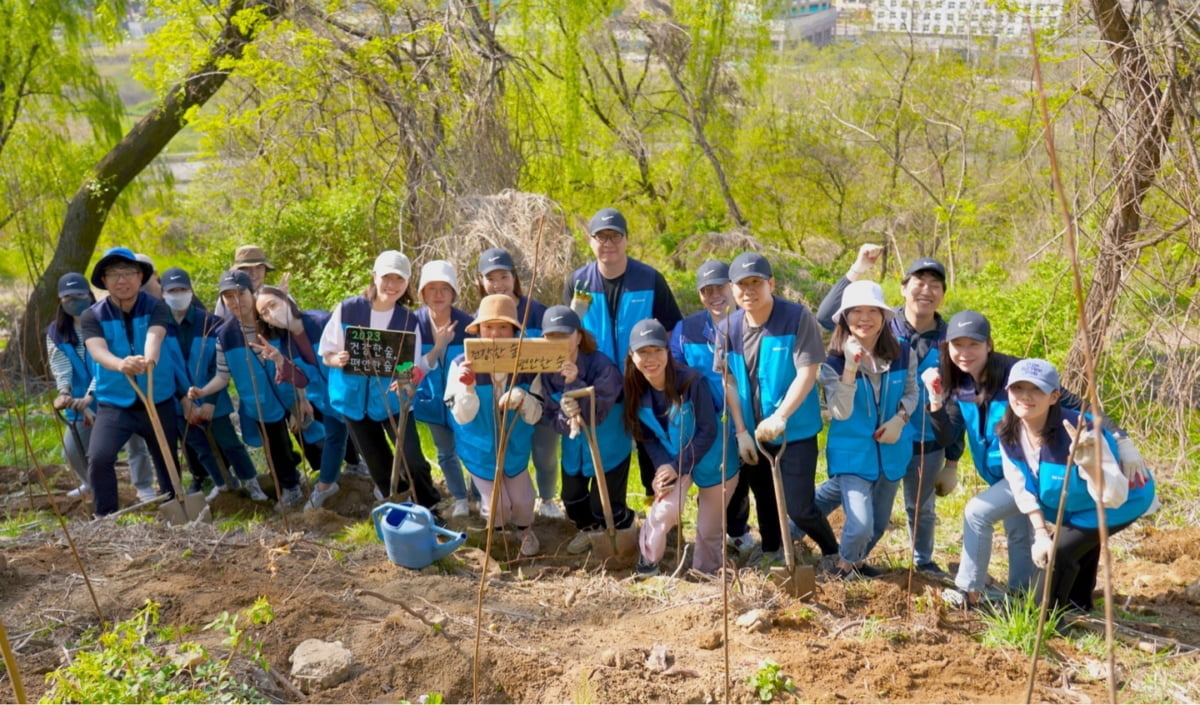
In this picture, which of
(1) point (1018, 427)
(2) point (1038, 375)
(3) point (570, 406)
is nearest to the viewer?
(2) point (1038, 375)

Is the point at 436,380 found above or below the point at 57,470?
above

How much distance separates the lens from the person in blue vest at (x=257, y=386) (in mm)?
5723

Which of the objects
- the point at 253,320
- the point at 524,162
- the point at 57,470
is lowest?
the point at 57,470

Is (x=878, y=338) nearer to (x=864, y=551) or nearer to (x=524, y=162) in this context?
(x=864, y=551)

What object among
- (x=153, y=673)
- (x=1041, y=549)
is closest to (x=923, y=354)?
(x=1041, y=549)

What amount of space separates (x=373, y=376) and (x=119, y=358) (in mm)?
1574

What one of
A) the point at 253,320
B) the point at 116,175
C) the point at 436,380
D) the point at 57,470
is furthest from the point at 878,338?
the point at 116,175

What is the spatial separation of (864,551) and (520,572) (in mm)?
1813

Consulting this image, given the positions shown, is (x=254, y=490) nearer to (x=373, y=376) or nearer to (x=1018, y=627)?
(x=373, y=376)

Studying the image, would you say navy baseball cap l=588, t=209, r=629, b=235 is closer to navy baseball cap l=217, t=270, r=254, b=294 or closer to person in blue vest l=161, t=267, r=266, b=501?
navy baseball cap l=217, t=270, r=254, b=294

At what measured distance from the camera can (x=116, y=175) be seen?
35.3 ft

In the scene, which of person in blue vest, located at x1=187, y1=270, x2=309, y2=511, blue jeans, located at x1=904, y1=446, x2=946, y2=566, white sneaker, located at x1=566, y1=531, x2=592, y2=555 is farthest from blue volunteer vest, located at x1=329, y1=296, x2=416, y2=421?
blue jeans, located at x1=904, y1=446, x2=946, y2=566

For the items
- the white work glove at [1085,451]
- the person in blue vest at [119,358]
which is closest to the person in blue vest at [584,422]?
the white work glove at [1085,451]

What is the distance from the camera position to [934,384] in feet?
14.8
